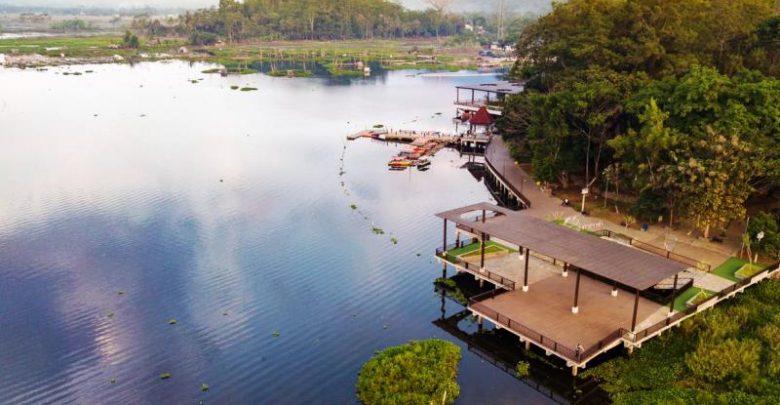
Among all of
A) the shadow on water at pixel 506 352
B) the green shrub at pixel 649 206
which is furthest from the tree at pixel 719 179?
the shadow on water at pixel 506 352

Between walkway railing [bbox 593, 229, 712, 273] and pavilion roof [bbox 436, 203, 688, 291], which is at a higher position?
pavilion roof [bbox 436, 203, 688, 291]

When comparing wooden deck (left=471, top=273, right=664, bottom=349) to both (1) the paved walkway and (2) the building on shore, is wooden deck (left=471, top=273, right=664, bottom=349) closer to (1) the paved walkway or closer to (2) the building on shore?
(2) the building on shore

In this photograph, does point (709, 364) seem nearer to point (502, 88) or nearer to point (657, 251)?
point (657, 251)

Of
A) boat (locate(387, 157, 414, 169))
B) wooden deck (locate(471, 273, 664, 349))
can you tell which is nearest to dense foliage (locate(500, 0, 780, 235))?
wooden deck (locate(471, 273, 664, 349))

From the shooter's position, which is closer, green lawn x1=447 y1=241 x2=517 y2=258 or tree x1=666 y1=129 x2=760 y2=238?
tree x1=666 y1=129 x2=760 y2=238

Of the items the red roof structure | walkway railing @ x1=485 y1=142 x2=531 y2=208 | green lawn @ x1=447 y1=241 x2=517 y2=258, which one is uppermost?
the red roof structure

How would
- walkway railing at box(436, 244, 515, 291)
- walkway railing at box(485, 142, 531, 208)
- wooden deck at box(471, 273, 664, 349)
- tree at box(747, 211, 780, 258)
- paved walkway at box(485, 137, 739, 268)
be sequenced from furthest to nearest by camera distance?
walkway railing at box(485, 142, 531, 208) → paved walkway at box(485, 137, 739, 268) → tree at box(747, 211, 780, 258) → walkway railing at box(436, 244, 515, 291) → wooden deck at box(471, 273, 664, 349)

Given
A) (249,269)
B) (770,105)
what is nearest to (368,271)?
(249,269)

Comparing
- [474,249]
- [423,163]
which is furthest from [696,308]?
[423,163]
